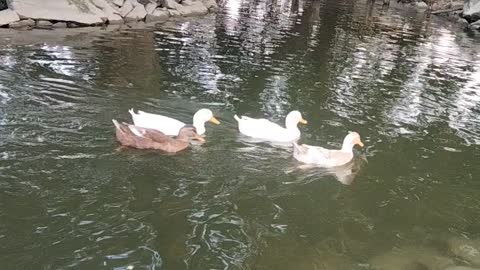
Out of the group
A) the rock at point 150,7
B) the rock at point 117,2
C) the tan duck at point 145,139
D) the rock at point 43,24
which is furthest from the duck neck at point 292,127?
the rock at point 150,7

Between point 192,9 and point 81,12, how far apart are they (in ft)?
28.3

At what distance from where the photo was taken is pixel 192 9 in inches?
1164

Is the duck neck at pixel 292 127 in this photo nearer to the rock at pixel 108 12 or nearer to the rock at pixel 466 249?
the rock at pixel 466 249

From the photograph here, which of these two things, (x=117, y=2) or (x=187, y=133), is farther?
(x=117, y=2)

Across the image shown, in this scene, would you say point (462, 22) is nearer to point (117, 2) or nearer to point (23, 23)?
point (117, 2)

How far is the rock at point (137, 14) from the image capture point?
24.4m

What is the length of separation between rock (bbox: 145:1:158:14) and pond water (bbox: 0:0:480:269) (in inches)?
346

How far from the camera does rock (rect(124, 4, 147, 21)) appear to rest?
24.4 m

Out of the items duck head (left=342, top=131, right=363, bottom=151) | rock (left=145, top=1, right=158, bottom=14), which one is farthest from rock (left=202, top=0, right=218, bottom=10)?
duck head (left=342, top=131, right=363, bottom=151)

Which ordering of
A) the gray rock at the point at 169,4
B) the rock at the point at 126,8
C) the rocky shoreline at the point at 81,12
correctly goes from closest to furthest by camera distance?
1. the rocky shoreline at the point at 81,12
2. the rock at the point at 126,8
3. the gray rock at the point at 169,4

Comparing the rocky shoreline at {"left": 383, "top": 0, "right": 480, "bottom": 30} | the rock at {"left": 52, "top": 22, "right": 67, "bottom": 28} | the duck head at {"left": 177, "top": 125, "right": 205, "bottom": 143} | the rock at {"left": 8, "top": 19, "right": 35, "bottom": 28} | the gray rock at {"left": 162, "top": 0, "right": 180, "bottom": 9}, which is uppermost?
the duck head at {"left": 177, "top": 125, "right": 205, "bottom": 143}

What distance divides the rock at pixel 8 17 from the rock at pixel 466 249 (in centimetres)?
1650

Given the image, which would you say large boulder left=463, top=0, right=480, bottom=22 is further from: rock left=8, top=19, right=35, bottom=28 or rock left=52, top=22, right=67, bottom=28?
rock left=8, top=19, right=35, bottom=28

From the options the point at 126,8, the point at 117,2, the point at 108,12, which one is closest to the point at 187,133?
the point at 108,12
